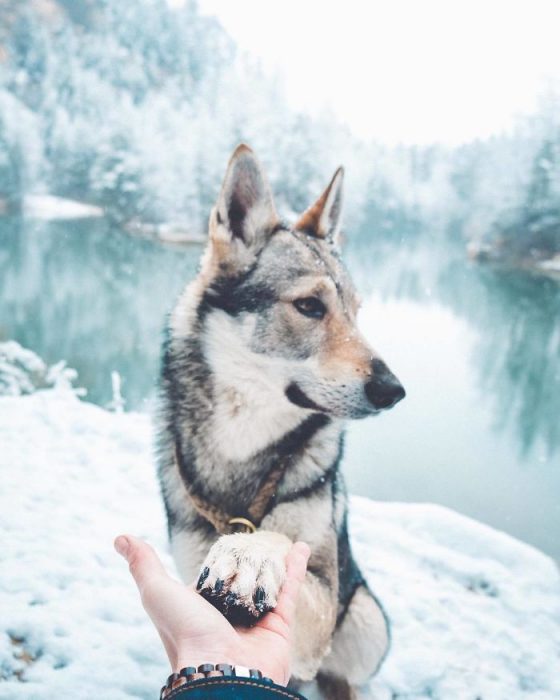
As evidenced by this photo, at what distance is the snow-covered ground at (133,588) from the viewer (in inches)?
61.4

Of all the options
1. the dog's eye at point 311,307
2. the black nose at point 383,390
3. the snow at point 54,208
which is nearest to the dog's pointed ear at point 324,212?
the dog's eye at point 311,307

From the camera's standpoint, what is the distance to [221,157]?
1401cm

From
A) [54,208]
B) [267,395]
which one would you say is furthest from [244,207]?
[54,208]

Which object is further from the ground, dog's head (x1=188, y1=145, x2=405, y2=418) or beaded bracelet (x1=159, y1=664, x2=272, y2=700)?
dog's head (x1=188, y1=145, x2=405, y2=418)

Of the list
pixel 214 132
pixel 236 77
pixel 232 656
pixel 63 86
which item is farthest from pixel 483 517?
pixel 63 86

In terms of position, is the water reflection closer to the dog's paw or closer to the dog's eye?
the dog's eye

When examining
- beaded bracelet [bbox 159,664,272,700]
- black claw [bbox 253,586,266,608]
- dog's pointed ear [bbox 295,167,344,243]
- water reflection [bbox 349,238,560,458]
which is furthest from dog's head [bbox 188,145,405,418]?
water reflection [bbox 349,238,560,458]

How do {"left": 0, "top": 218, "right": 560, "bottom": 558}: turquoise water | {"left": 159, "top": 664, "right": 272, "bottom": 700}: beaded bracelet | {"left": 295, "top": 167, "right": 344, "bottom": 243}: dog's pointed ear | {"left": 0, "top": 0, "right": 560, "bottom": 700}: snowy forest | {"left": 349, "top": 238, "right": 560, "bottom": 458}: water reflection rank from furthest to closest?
1. {"left": 349, "top": 238, "right": 560, "bottom": 458}: water reflection
2. {"left": 0, "top": 218, "right": 560, "bottom": 558}: turquoise water
3. {"left": 0, "top": 0, "right": 560, "bottom": 700}: snowy forest
4. {"left": 295, "top": 167, "right": 344, "bottom": 243}: dog's pointed ear
5. {"left": 159, "top": 664, "right": 272, "bottom": 700}: beaded bracelet

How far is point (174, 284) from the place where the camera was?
25.8ft

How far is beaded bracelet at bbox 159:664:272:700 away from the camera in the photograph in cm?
58

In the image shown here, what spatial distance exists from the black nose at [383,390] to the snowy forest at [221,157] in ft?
35.7

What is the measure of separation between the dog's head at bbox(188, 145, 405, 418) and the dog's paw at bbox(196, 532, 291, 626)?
50 centimetres

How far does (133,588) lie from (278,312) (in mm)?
1386

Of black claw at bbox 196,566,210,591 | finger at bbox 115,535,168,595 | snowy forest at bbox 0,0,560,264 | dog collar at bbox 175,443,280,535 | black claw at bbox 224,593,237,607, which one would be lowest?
dog collar at bbox 175,443,280,535
